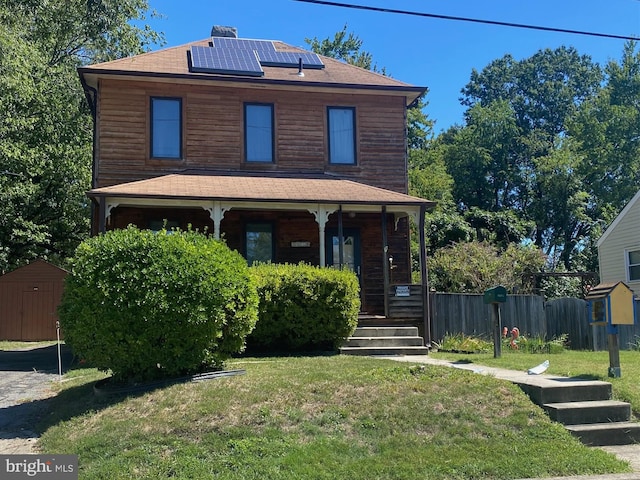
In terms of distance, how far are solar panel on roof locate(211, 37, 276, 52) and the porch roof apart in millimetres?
4863

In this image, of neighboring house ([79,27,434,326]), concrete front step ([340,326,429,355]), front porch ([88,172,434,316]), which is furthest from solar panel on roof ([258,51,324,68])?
concrete front step ([340,326,429,355])

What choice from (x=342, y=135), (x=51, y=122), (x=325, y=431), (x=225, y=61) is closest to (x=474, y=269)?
(x=342, y=135)

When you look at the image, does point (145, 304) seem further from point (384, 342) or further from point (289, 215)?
point (289, 215)

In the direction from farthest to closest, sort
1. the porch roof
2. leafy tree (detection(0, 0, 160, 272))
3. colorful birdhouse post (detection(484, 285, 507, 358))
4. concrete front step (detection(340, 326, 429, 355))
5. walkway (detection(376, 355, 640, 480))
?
leafy tree (detection(0, 0, 160, 272)), the porch roof, concrete front step (detection(340, 326, 429, 355)), colorful birdhouse post (detection(484, 285, 507, 358)), walkway (detection(376, 355, 640, 480))

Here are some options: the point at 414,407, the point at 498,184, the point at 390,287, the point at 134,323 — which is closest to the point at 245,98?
the point at 390,287

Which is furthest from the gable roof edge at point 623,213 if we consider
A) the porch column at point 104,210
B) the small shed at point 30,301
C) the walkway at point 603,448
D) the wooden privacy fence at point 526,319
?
the small shed at point 30,301

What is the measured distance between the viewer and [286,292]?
38.4ft

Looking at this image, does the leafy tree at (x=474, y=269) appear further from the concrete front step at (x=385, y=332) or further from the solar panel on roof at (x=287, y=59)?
the solar panel on roof at (x=287, y=59)

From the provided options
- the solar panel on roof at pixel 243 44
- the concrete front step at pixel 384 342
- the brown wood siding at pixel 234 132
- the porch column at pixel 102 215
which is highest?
the solar panel on roof at pixel 243 44

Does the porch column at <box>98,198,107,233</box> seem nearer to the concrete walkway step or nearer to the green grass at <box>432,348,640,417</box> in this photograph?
the concrete walkway step

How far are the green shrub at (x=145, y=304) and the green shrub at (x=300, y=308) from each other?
3.12 m

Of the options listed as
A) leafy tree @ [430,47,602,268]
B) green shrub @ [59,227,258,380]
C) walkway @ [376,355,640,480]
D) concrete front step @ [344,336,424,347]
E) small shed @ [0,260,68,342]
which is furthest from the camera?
leafy tree @ [430,47,602,268]

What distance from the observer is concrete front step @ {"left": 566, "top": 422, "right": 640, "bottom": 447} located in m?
6.86

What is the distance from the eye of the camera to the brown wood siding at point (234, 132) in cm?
1605
